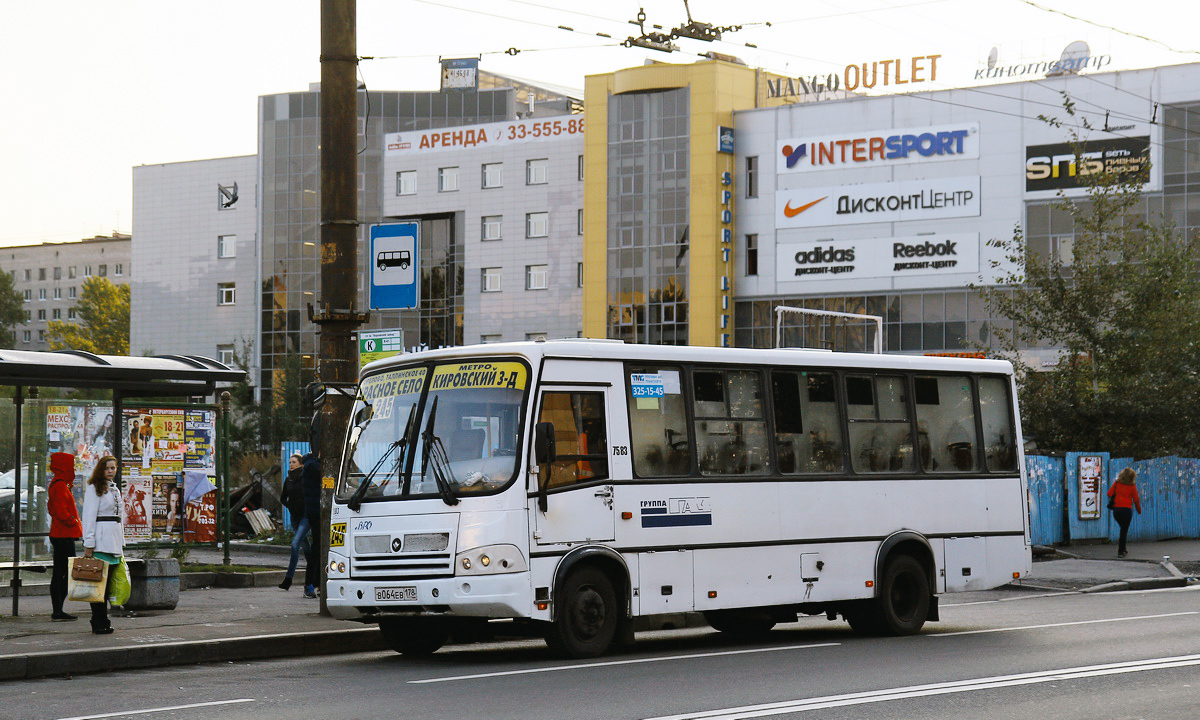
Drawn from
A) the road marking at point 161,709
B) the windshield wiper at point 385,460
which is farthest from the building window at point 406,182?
the road marking at point 161,709

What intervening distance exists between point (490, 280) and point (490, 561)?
237ft

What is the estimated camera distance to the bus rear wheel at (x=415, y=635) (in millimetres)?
14289

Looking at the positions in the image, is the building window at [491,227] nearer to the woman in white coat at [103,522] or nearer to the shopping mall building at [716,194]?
the shopping mall building at [716,194]

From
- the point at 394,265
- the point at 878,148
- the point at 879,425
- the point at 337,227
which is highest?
the point at 878,148

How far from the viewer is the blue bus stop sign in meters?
15.8

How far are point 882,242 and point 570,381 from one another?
5744cm

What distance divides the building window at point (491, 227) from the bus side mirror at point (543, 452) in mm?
71817

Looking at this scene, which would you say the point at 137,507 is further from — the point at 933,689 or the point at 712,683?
the point at 933,689

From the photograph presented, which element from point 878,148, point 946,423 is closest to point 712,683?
point 946,423

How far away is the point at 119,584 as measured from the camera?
1507 cm

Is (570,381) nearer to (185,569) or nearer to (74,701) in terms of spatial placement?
(74,701)

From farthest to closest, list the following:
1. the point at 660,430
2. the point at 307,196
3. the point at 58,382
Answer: the point at 307,196, the point at 58,382, the point at 660,430

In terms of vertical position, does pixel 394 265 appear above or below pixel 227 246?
below

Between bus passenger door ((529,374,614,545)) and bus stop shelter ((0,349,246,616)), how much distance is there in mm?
5684
